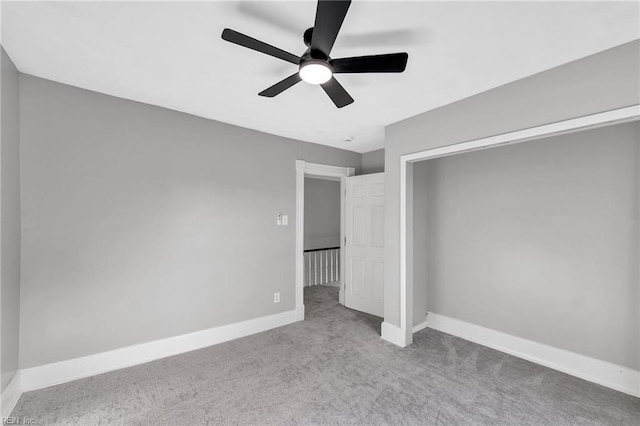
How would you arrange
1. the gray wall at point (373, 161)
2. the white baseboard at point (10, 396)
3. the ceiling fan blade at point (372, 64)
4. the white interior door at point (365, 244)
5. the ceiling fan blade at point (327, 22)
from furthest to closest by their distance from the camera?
the gray wall at point (373, 161)
the white interior door at point (365, 244)
the white baseboard at point (10, 396)
the ceiling fan blade at point (372, 64)
the ceiling fan blade at point (327, 22)

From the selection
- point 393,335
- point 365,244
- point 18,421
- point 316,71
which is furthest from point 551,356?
point 18,421

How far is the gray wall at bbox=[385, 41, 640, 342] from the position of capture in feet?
6.09

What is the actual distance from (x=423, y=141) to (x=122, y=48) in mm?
2738

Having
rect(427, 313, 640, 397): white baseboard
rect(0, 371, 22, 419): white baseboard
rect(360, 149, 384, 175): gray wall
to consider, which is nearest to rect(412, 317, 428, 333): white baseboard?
Result: rect(427, 313, 640, 397): white baseboard

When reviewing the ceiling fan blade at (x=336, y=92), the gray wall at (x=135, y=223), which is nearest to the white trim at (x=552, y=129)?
the ceiling fan blade at (x=336, y=92)

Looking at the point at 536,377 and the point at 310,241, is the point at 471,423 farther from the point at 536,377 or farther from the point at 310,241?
the point at 310,241

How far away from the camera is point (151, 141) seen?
289 centimetres

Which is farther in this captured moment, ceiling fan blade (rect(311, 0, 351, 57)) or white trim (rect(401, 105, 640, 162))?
white trim (rect(401, 105, 640, 162))

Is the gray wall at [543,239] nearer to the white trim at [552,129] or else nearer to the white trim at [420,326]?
the white trim at [420,326]

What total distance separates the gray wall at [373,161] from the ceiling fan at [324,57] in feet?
9.24

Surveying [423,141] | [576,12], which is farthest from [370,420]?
[576,12]

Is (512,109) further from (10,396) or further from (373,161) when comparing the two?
(10,396)

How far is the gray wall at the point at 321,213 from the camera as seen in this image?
6.51 meters

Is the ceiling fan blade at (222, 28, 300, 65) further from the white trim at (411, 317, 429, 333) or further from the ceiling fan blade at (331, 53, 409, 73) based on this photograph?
the white trim at (411, 317, 429, 333)
